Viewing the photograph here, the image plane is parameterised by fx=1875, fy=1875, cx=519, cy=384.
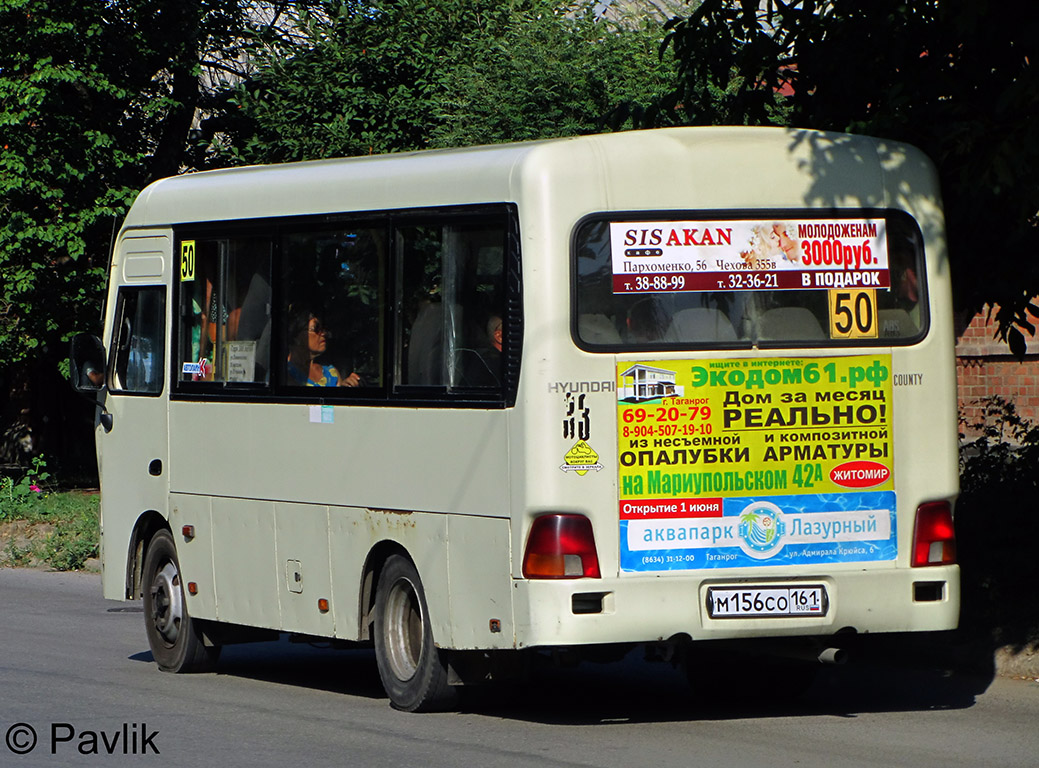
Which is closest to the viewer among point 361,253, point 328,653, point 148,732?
point 148,732

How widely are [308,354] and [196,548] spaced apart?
1682 mm

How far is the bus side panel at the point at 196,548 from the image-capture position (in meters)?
11.0

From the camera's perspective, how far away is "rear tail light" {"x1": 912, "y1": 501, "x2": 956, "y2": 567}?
889cm

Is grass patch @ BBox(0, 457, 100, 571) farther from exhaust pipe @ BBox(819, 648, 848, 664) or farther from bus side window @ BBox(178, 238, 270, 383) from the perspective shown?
exhaust pipe @ BBox(819, 648, 848, 664)

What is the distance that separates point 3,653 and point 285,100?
13.9 metres

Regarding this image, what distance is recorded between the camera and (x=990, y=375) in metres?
23.6

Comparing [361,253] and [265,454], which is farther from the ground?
[361,253]

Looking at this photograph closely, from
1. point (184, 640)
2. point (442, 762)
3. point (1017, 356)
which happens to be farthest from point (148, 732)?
point (1017, 356)

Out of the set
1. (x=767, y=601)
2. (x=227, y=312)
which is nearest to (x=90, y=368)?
(x=227, y=312)

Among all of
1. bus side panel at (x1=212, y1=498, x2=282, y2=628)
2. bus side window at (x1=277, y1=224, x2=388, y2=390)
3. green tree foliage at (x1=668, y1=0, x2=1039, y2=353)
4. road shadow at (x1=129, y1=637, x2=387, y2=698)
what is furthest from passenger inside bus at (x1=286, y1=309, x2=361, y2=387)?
green tree foliage at (x1=668, y1=0, x2=1039, y2=353)

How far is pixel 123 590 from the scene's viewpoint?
1191 cm

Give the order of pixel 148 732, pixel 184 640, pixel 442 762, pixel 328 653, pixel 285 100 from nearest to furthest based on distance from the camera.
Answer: pixel 442 762
pixel 148 732
pixel 184 640
pixel 328 653
pixel 285 100

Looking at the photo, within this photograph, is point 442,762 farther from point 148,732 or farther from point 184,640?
point 184,640

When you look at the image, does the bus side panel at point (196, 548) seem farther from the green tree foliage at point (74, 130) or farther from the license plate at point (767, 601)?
the green tree foliage at point (74, 130)
